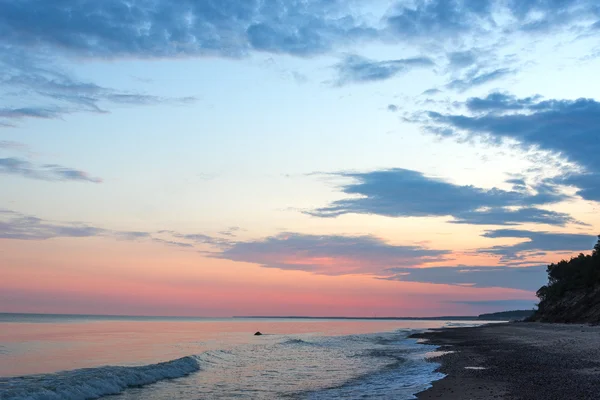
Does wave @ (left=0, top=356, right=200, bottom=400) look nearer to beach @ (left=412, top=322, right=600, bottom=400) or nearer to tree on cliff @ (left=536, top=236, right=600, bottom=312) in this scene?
beach @ (left=412, top=322, right=600, bottom=400)

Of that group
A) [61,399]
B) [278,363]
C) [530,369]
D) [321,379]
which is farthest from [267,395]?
[278,363]

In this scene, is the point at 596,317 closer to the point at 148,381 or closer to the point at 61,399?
the point at 148,381

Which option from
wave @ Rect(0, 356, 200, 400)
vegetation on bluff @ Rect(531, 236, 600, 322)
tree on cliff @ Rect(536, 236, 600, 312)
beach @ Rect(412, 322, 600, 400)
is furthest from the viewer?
tree on cliff @ Rect(536, 236, 600, 312)

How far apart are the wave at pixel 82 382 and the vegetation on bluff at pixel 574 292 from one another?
65.6 m

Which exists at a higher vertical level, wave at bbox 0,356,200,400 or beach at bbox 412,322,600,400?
beach at bbox 412,322,600,400

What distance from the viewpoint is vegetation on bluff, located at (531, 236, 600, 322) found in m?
83.7

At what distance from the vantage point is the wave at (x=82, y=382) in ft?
75.6

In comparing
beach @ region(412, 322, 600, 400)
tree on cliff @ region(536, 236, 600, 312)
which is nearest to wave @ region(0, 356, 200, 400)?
beach @ region(412, 322, 600, 400)

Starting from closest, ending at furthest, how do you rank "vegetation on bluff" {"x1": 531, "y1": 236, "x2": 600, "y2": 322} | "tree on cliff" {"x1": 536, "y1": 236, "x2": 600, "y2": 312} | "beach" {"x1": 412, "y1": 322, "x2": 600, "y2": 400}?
"beach" {"x1": 412, "y1": 322, "x2": 600, "y2": 400}, "vegetation on bluff" {"x1": 531, "y1": 236, "x2": 600, "y2": 322}, "tree on cliff" {"x1": 536, "y1": 236, "x2": 600, "y2": 312}

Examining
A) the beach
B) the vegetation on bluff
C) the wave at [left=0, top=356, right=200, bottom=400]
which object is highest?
the vegetation on bluff

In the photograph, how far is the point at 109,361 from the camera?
130 feet

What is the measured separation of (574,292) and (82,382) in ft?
325

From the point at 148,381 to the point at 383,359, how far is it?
20.3 m

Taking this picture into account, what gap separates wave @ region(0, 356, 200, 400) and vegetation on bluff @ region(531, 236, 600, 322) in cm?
6562
